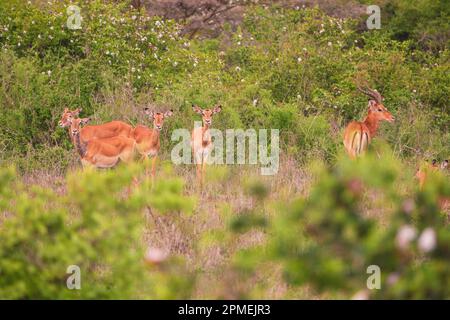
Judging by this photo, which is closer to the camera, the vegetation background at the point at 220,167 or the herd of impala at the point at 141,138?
the vegetation background at the point at 220,167

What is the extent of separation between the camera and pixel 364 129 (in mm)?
11008

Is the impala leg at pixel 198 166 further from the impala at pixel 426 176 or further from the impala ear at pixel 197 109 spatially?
the impala at pixel 426 176

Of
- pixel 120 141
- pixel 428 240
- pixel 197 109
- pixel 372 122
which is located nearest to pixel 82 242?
pixel 428 240

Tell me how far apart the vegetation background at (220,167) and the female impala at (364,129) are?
30 cm

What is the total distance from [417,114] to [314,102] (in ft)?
4.88

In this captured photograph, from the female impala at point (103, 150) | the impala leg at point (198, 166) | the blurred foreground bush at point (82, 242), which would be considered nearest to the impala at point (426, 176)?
the impala leg at point (198, 166)

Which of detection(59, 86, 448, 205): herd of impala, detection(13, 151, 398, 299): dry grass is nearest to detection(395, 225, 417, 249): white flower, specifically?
detection(13, 151, 398, 299): dry grass

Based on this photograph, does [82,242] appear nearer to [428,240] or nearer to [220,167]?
[428,240]

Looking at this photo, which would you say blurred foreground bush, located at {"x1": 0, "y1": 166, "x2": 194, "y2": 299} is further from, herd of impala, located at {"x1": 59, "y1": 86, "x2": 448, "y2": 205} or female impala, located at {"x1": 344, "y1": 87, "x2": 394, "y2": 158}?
female impala, located at {"x1": 344, "y1": 87, "x2": 394, "y2": 158}

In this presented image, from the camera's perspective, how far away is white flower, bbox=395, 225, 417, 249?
4.15 meters

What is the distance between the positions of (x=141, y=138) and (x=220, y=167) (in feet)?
3.47

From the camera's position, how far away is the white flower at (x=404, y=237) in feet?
13.6
